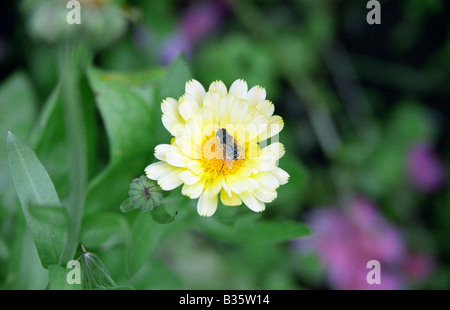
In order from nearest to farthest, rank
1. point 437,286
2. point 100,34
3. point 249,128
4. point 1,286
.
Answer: point 249,128 → point 1,286 → point 100,34 → point 437,286

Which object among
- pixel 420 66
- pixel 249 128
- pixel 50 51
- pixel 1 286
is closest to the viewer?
pixel 249 128

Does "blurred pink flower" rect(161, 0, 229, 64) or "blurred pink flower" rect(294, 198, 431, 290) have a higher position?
"blurred pink flower" rect(161, 0, 229, 64)

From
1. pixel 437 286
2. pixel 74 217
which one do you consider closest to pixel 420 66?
pixel 437 286

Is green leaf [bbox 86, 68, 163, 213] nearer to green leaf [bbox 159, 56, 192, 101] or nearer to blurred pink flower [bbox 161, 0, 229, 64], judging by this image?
green leaf [bbox 159, 56, 192, 101]

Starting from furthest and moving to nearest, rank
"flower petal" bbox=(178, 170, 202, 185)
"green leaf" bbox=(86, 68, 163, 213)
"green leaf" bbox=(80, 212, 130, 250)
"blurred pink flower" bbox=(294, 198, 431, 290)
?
"blurred pink flower" bbox=(294, 198, 431, 290) < "green leaf" bbox=(86, 68, 163, 213) < "green leaf" bbox=(80, 212, 130, 250) < "flower petal" bbox=(178, 170, 202, 185)

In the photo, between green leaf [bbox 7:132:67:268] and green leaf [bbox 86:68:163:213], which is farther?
green leaf [bbox 86:68:163:213]

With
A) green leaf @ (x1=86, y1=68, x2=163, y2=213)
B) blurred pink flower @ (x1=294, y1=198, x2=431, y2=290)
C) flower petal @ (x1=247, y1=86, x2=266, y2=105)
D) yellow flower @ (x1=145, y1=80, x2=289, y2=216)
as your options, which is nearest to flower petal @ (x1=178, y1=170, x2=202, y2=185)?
yellow flower @ (x1=145, y1=80, x2=289, y2=216)

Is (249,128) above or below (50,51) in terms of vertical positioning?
below

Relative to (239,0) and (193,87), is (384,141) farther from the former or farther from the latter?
(193,87)
